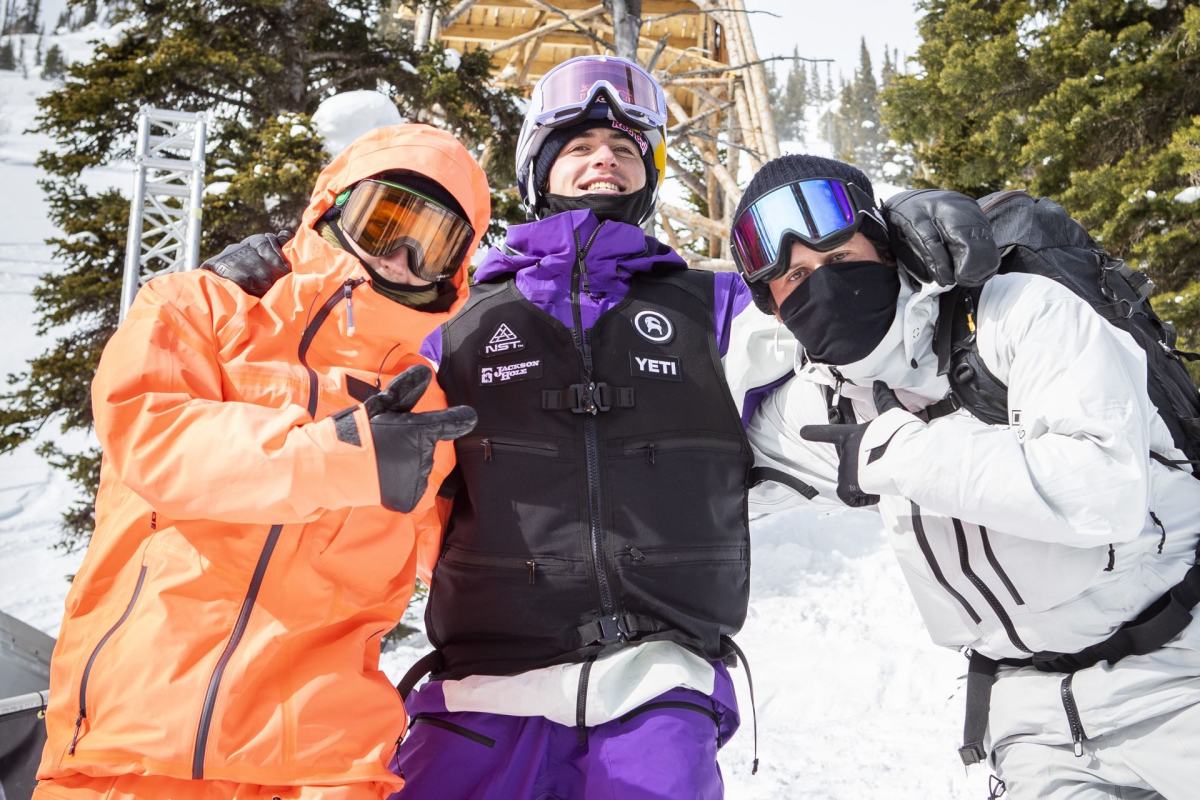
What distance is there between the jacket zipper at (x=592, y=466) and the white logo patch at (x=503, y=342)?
0.52ft

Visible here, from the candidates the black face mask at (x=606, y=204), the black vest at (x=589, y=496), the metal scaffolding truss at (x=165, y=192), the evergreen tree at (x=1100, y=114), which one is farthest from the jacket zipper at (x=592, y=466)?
the evergreen tree at (x=1100, y=114)

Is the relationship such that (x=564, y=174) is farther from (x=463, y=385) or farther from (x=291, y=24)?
(x=291, y=24)

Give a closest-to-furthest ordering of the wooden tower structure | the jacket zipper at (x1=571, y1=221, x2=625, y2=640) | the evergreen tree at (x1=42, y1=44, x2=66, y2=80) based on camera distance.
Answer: the jacket zipper at (x1=571, y1=221, x2=625, y2=640) < the wooden tower structure < the evergreen tree at (x1=42, y1=44, x2=66, y2=80)

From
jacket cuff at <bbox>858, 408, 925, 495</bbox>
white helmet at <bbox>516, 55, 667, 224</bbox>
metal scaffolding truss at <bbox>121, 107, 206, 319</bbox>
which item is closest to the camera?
jacket cuff at <bbox>858, 408, 925, 495</bbox>

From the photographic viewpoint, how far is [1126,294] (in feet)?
6.63

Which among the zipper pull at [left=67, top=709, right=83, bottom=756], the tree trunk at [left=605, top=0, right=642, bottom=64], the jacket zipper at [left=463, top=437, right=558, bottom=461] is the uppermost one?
the tree trunk at [left=605, top=0, right=642, bottom=64]

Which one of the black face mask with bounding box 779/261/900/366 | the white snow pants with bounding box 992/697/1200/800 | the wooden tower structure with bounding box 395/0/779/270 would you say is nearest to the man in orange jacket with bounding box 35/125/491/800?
the black face mask with bounding box 779/261/900/366

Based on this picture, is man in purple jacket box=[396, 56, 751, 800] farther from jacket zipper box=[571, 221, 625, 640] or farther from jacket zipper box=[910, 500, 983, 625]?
jacket zipper box=[910, 500, 983, 625]

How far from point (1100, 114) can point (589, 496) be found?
8.02 m

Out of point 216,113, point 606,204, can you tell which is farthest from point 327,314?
point 216,113

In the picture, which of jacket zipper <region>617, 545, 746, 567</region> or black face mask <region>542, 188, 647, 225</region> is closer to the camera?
jacket zipper <region>617, 545, 746, 567</region>

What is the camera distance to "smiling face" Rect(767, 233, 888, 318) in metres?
2.06

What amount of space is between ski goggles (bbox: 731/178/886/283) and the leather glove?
15.2 inches

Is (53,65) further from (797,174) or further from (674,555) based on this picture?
(674,555)
